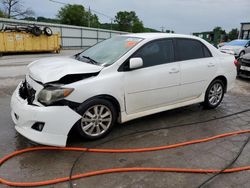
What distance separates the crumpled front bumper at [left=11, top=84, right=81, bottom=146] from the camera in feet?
10.3

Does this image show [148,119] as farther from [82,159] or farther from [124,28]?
[124,28]

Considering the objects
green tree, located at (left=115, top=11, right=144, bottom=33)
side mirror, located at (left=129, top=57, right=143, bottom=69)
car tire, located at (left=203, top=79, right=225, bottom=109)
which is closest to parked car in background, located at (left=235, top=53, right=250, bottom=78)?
car tire, located at (left=203, top=79, right=225, bottom=109)

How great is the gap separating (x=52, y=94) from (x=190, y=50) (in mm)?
2843

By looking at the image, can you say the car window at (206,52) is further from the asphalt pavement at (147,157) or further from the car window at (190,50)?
the asphalt pavement at (147,157)

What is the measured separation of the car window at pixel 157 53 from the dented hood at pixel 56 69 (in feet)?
2.66

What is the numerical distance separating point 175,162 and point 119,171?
2.49 feet

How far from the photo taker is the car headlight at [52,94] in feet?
10.5

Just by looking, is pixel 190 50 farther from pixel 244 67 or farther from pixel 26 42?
pixel 26 42

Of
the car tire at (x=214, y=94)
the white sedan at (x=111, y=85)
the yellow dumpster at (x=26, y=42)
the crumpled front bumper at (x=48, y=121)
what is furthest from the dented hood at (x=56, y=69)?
the yellow dumpster at (x=26, y=42)

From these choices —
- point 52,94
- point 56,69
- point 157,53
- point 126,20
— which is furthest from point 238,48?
point 126,20

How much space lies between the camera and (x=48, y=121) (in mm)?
3139

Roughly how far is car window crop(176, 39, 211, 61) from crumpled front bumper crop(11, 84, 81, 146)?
2.37m

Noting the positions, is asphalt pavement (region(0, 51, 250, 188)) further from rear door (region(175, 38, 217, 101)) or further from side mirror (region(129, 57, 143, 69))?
side mirror (region(129, 57, 143, 69))

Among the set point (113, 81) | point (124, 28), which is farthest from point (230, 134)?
point (124, 28)
